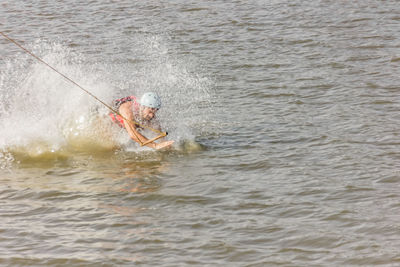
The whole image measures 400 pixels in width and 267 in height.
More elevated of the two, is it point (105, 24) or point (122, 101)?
point (105, 24)

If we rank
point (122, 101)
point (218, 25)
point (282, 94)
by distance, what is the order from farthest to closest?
point (218, 25)
point (282, 94)
point (122, 101)

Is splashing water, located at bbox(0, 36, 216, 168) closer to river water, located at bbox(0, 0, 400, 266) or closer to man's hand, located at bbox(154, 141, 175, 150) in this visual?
river water, located at bbox(0, 0, 400, 266)

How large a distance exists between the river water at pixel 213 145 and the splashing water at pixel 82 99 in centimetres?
3

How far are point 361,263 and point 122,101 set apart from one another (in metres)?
5.12

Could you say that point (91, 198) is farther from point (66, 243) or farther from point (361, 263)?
point (361, 263)

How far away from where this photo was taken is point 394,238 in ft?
23.8

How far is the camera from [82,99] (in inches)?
449

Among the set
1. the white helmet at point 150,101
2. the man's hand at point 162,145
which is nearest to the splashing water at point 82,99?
the man's hand at point 162,145

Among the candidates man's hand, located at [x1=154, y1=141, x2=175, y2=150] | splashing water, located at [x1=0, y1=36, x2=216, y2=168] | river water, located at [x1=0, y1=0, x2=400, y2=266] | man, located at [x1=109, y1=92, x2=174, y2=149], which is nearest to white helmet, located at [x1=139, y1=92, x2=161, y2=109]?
man, located at [x1=109, y1=92, x2=174, y2=149]

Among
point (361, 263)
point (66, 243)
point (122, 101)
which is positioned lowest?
point (361, 263)

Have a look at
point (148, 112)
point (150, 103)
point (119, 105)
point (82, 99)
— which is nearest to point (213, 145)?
point (148, 112)

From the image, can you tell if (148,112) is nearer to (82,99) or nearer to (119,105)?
(119,105)

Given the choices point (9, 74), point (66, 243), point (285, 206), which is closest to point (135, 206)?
point (66, 243)

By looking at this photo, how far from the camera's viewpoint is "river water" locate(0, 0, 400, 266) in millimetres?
7391
